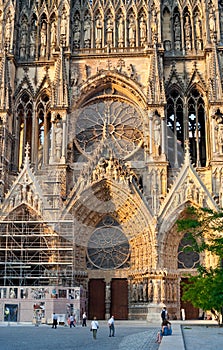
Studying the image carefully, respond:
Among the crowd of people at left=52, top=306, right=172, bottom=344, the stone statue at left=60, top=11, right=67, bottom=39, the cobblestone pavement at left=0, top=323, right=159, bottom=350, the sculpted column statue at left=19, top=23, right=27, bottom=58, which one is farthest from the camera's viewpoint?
the sculpted column statue at left=19, top=23, right=27, bottom=58

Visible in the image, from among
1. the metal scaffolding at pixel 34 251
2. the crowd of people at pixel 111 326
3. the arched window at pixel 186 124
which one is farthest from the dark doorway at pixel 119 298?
the arched window at pixel 186 124

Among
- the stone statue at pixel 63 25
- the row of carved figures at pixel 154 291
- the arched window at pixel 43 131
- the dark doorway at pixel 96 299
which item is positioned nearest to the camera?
the row of carved figures at pixel 154 291

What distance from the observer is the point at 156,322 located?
77.9 ft

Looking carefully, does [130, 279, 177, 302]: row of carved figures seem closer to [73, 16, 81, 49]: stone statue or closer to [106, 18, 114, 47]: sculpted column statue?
[106, 18, 114, 47]: sculpted column statue

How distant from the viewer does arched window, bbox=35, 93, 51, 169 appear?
1156 inches

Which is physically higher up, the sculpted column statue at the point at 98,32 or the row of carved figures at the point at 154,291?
the sculpted column statue at the point at 98,32

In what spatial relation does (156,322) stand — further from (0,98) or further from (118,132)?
(0,98)

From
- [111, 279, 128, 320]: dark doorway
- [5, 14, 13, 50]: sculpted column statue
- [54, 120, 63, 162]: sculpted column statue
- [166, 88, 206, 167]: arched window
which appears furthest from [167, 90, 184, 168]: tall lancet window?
[5, 14, 13, 50]: sculpted column statue

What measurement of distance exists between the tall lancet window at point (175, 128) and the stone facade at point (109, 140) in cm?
6

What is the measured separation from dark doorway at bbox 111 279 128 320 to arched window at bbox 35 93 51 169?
7.86 metres

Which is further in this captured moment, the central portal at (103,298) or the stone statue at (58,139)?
the stone statue at (58,139)

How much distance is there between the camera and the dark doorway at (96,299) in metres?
26.8

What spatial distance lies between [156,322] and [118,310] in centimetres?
340

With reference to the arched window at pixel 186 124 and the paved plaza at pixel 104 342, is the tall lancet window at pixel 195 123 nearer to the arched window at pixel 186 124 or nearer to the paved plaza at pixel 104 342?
the arched window at pixel 186 124
